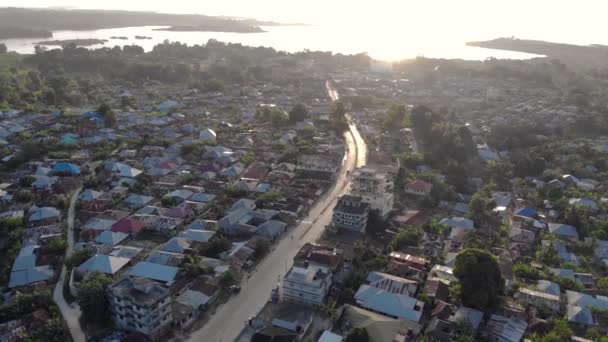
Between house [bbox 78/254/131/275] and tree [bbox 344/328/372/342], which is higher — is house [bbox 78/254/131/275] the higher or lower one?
the lower one

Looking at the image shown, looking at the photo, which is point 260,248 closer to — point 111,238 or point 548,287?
point 111,238

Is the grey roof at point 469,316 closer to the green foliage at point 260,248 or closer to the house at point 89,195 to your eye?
the green foliage at point 260,248

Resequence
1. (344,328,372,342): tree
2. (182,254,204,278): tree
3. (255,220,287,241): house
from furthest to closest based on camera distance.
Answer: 1. (255,220,287,241): house
2. (182,254,204,278): tree
3. (344,328,372,342): tree

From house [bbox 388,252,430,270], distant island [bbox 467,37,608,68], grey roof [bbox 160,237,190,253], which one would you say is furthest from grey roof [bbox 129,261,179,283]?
distant island [bbox 467,37,608,68]

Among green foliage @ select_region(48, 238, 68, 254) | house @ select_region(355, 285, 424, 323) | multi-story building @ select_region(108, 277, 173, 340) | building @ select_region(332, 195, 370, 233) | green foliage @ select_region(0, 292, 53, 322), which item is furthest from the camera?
building @ select_region(332, 195, 370, 233)

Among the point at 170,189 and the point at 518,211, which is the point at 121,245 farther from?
the point at 518,211

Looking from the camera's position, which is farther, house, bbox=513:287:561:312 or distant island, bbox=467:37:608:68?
distant island, bbox=467:37:608:68

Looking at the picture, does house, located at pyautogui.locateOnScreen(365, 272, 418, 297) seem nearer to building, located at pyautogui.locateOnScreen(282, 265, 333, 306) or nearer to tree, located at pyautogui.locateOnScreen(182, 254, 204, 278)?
building, located at pyautogui.locateOnScreen(282, 265, 333, 306)

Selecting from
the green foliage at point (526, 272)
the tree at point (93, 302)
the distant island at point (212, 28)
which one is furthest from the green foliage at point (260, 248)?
the distant island at point (212, 28)
